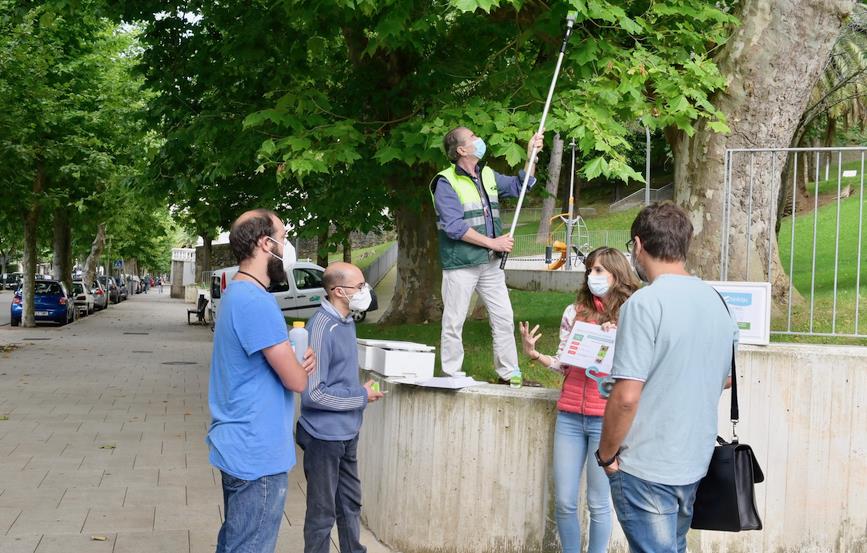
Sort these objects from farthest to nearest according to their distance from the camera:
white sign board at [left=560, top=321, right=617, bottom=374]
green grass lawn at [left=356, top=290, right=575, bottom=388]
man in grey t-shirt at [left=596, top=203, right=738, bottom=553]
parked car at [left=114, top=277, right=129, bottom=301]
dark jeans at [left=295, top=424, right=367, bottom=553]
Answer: parked car at [left=114, top=277, right=129, bottom=301] < green grass lawn at [left=356, top=290, right=575, bottom=388] < dark jeans at [left=295, top=424, right=367, bottom=553] < white sign board at [left=560, top=321, right=617, bottom=374] < man in grey t-shirt at [left=596, top=203, right=738, bottom=553]

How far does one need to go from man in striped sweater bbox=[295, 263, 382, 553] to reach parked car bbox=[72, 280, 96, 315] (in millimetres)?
37250

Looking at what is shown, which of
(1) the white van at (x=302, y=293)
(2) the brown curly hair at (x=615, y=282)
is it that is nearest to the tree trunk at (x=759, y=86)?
(2) the brown curly hair at (x=615, y=282)

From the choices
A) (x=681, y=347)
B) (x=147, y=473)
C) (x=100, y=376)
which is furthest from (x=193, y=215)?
(x=681, y=347)

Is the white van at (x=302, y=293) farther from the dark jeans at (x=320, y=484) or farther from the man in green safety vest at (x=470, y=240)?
the dark jeans at (x=320, y=484)

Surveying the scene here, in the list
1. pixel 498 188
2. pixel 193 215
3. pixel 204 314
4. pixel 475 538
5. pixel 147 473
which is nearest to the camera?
pixel 475 538

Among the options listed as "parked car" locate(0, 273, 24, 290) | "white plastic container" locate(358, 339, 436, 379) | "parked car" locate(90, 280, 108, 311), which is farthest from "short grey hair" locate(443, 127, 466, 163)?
"parked car" locate(0, 273, 24, 290)

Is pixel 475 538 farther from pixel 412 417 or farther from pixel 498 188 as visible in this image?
pixel 498 188

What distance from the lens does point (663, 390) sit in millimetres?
3541

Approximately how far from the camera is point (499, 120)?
8.93 meters

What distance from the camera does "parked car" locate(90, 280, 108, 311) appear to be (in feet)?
154

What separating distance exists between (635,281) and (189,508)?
395 cm

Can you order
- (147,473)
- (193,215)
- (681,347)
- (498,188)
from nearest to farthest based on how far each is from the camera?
(681,347) → (498,188) → (147,473) → (193,215)

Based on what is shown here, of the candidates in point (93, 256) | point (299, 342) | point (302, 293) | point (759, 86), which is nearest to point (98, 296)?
point (93, 256)

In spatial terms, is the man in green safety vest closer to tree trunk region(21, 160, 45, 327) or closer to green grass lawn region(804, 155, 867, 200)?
green grass lawn region(804, 155, 867, 200)
